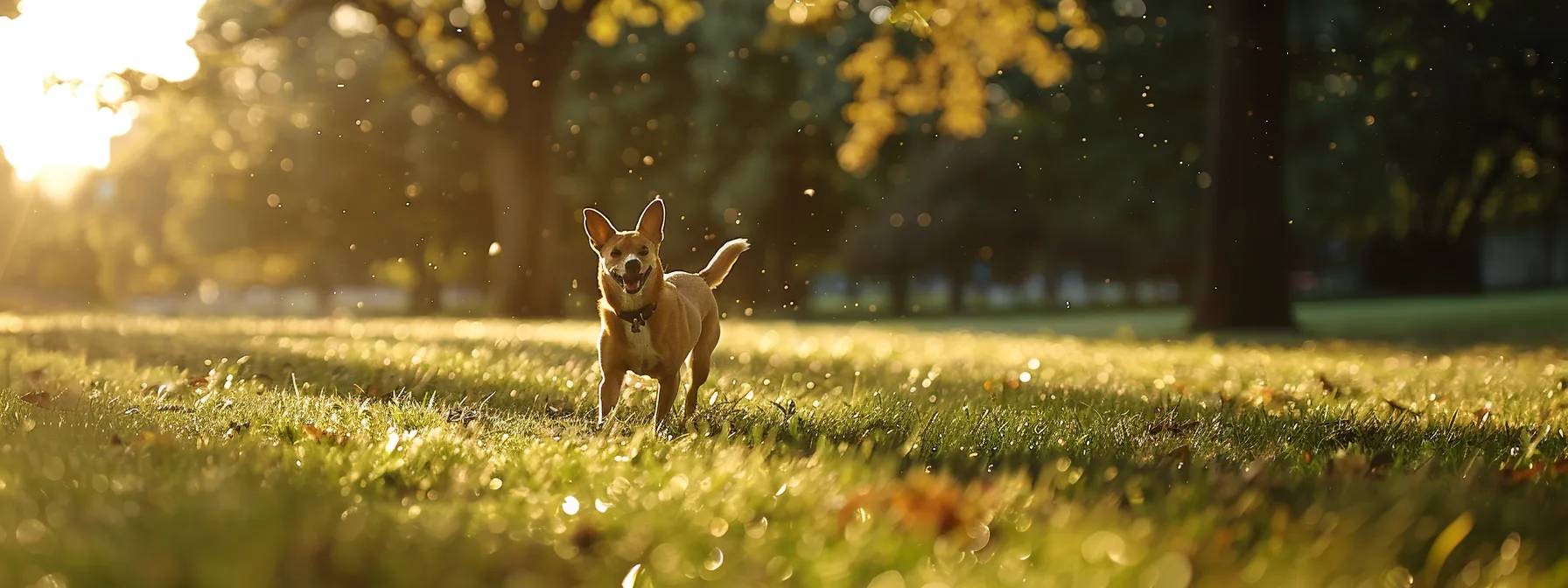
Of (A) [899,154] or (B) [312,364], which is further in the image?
(A) [899,154]

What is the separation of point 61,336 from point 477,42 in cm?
984

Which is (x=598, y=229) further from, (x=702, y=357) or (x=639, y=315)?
(x=702, y=357)

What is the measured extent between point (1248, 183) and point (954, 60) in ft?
14.8

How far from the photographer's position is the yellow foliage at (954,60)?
16484 mm

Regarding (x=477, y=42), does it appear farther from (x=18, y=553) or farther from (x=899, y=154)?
(x=899, y=154)

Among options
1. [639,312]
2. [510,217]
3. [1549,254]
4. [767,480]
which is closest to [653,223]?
[639,312]

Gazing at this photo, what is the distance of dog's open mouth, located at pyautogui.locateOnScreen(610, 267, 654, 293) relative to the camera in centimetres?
478

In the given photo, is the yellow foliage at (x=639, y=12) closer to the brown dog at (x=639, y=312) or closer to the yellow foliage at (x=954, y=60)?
the yellow foliage at (x=954, y=60)

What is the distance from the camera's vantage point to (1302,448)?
15.4ft

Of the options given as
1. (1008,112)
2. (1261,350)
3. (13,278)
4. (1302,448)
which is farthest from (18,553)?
(13,278)

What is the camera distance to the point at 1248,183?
16.5m

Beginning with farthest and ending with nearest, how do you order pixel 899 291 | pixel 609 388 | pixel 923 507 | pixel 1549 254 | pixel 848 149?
1. pixel 1549 254
2. pixel 899 291
3. pixel 848 149
4. pixel 609 388
5. pixel 923 507

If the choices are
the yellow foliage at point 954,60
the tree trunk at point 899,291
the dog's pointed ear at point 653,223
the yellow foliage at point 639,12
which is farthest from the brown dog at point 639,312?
the tree trunk at point 899,291

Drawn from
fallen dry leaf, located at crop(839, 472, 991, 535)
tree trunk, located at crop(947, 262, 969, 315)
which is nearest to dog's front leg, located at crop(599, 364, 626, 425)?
fallen dry leaf, located at crop(839, 472, 991, 535)
